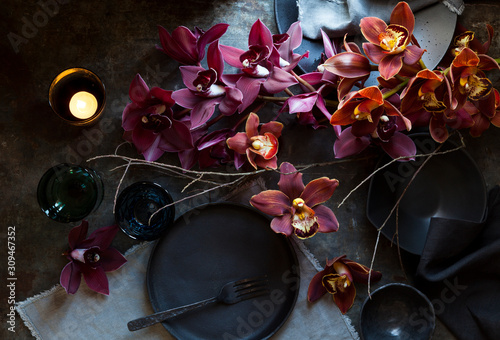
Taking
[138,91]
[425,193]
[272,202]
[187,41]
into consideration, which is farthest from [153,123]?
[425,193]

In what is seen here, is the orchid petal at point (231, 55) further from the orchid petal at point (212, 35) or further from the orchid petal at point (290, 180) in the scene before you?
the orchid petal at point (290, 180)

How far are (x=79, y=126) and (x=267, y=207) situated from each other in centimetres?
46

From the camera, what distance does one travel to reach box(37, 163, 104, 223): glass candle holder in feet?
3.14

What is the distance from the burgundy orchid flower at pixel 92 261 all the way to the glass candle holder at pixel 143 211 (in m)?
0.03

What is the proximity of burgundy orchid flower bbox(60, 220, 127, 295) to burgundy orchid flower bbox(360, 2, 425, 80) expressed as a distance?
0.62 meters

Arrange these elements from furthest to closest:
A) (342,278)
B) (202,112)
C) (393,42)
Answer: (342,278), (202,112), (393,42)

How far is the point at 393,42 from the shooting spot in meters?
0.73

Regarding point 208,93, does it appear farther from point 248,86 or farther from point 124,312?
point 124,312

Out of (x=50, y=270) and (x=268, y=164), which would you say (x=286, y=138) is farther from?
(x=50, y=270)

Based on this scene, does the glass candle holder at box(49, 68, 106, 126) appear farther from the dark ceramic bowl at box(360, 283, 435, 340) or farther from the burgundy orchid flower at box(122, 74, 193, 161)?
the dark ceramic bowl at box(360, 283, 435, 340)

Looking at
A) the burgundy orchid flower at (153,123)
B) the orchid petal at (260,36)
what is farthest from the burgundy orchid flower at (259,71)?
the burgundy orchid flower at (153,123)

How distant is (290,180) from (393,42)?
31cm

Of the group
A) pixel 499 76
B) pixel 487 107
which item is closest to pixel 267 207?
pixel 487 107

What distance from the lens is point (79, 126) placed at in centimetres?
101
